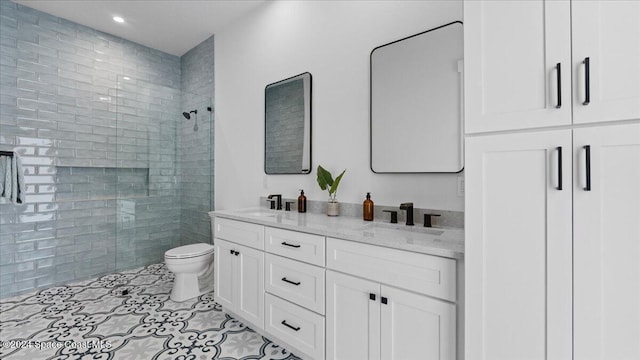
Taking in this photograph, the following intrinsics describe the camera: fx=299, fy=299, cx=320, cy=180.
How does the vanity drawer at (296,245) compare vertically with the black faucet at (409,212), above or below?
below

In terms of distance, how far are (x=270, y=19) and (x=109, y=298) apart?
9.66 ft

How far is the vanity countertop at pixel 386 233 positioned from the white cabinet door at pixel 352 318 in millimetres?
216

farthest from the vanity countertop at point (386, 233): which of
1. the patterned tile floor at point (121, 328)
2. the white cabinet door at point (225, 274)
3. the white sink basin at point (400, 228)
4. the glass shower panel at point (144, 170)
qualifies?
the glass shower panel at point (144, 170)

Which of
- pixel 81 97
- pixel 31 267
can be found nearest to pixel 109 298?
pixel 31 267

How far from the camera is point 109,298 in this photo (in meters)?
2.68

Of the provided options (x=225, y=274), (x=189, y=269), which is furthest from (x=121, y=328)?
(x=225, y=274)

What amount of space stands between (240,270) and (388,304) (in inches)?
47.0

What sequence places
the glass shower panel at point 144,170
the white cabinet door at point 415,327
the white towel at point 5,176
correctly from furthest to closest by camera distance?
the glass shower panel at point 144,170 → the white towel at point 5,176 → the white cabinet door at point 415,327

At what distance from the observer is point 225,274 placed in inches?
90.8
